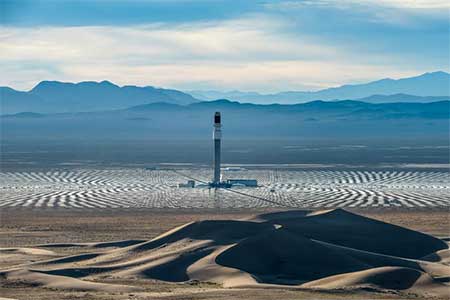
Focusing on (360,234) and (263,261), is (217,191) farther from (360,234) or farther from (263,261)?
(263,261)

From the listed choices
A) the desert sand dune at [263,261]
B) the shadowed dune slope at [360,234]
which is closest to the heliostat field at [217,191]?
the shadowed dune slope at [360,234]

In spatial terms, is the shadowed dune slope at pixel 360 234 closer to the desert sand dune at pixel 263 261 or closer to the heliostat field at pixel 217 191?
the desert sand dune at pixel 263 261

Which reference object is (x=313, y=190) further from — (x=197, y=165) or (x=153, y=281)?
(x=153, y=281)

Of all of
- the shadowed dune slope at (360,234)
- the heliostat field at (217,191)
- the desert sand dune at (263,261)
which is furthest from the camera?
the heliostat field at (217,191)

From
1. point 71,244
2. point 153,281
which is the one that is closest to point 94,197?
point 71,244

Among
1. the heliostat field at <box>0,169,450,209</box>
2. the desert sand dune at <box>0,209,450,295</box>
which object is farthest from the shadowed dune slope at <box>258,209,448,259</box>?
the heliostat field at <box>0,169,450,209</box>

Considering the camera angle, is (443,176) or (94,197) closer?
(94,197)

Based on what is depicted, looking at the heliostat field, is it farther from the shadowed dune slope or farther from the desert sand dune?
the desert sand dune

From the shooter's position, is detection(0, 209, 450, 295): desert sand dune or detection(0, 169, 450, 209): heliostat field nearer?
detection(0, 209, 450, 295): desert sand dune

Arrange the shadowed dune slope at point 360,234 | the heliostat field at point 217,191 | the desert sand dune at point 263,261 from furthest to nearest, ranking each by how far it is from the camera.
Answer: the heliostat field at point 217,191, the shadowed dune slope at point 360,234, the desert sand dune at point 263,261
